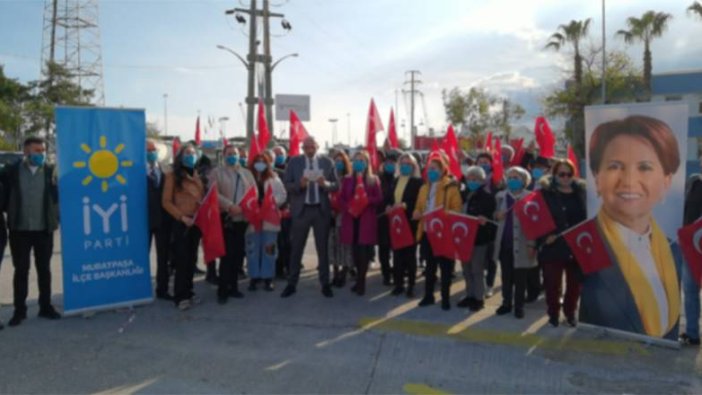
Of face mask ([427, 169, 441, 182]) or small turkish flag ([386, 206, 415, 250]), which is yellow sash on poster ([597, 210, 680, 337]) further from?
small turkish flag ([386, 206, 415, 250])

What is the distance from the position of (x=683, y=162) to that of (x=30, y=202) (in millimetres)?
Answer: 6749

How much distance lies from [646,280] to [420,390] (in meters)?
2.64

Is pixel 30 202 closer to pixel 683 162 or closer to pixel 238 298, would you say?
pixel 238 298

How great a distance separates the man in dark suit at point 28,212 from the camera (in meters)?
6.25

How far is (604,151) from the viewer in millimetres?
5844

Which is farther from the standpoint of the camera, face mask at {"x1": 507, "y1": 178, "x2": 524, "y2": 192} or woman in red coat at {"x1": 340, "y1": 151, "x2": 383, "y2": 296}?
woman in red coat at {"x1": 340, "y1": 151, "x2": 383, "y2": 296}

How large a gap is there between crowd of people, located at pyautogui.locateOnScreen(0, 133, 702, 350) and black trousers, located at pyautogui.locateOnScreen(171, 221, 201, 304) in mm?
13

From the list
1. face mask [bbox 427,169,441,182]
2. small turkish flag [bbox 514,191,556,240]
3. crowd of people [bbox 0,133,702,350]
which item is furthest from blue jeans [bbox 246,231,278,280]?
small turkish flag [bbox 514,191,556,240]

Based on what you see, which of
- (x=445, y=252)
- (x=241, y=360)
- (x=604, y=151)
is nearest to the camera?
(x=241, y=360)

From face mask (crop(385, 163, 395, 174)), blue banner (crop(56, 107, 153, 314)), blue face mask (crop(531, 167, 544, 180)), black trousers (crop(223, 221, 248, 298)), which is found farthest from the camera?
face mask (crop(385, 163, 395, 174))

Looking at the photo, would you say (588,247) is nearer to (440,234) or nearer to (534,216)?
(534,216)

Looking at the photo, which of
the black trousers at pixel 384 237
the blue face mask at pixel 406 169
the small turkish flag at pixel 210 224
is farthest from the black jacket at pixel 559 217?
the small turkish flag at pixel 210 224

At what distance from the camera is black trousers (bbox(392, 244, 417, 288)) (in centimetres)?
748

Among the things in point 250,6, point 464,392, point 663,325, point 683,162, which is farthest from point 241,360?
point 250,6
